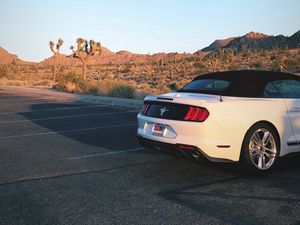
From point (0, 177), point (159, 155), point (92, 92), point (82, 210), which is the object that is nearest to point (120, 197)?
point (82, 210)

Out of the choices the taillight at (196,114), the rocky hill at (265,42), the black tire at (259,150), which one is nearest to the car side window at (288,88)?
the black tire at (259,150)

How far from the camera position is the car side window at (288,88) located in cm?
679

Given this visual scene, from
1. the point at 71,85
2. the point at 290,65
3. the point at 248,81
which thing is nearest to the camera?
the point at 248,81

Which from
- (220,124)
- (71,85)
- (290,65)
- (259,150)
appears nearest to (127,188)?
(220,124)

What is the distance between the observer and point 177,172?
649 centimetres

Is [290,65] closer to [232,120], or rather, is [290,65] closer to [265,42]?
[232,120]

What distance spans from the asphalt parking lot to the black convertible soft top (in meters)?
1.18

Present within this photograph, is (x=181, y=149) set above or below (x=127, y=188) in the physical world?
above

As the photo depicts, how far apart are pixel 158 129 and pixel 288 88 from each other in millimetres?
2316

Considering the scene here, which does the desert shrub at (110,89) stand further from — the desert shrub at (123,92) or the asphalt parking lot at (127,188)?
the asphalt parking lot at (127,188)

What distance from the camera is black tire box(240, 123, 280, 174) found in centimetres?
609

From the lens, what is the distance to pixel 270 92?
6.61 metres

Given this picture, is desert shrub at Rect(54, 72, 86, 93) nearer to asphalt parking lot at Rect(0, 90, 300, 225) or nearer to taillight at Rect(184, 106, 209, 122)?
asphalt parking lot at Rect(0, 90, 300, 225)

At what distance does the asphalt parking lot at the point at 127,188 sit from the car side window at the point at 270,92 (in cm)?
118
